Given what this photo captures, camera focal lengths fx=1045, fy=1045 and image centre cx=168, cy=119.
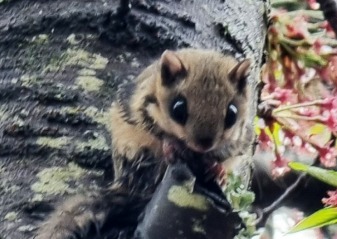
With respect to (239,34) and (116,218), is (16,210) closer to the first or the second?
(116,218)

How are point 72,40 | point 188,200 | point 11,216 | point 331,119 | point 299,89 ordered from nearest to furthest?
point 188,200 → point 11,216 → point 72,40 → point 331,119 → point 299,89

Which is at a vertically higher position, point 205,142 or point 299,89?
point 205,142

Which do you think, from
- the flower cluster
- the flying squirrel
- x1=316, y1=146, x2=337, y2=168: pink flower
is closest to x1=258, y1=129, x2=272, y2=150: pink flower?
the flower cluster

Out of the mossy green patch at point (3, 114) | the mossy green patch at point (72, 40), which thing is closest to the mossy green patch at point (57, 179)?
the mossy green patch at point (3, 114)

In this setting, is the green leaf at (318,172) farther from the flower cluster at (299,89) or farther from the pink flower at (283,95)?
the pink flower at (283,95)

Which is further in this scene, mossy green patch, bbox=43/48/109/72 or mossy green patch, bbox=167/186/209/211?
mossy green patch, bbox=43/48/109/72

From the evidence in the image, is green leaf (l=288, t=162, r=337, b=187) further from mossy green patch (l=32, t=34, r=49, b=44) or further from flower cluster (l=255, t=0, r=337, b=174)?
flower cluster (l=255, t=0, r=337, b=174)

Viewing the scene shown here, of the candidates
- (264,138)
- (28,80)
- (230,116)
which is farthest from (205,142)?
(264,138)

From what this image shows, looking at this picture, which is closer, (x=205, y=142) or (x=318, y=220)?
(x=205, y=142)

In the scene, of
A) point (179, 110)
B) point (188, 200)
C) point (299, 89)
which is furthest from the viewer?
point (299, 89)

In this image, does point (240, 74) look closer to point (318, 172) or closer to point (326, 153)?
point (318, 172)
